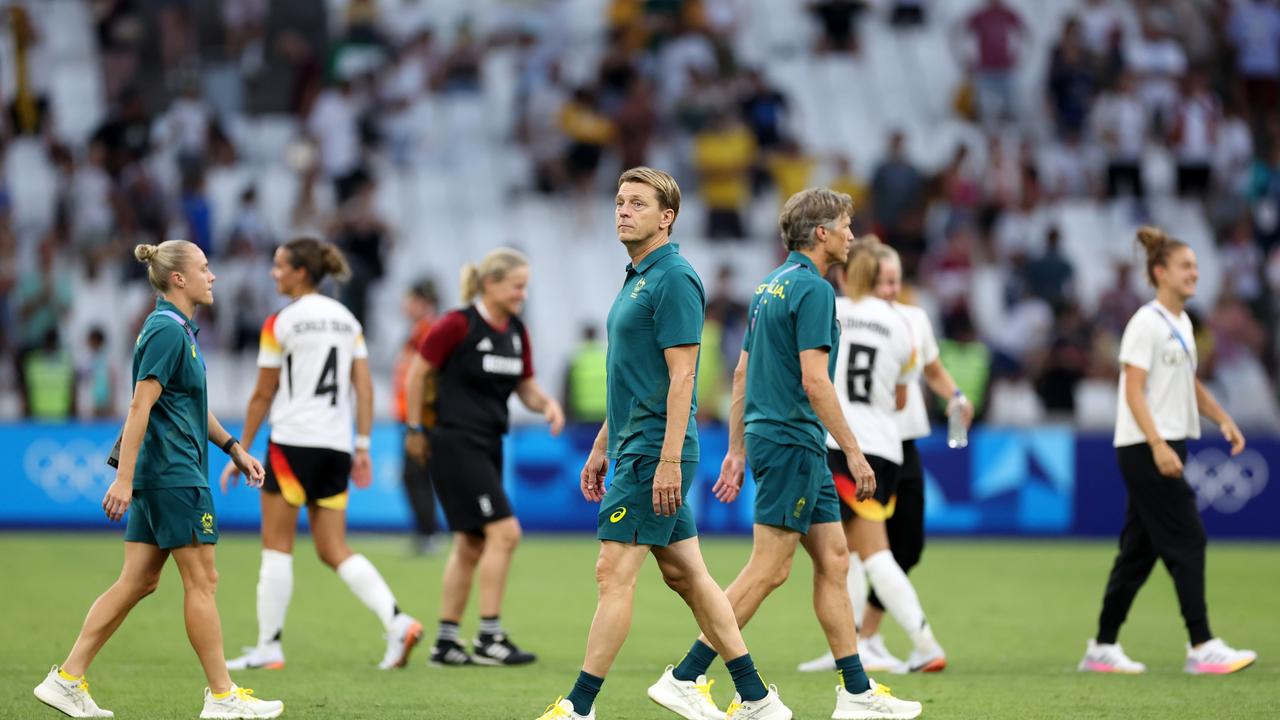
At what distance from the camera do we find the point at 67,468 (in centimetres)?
1752

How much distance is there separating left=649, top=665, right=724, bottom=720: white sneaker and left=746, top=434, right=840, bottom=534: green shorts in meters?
0.81

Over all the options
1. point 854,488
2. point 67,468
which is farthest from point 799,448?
point 67,468

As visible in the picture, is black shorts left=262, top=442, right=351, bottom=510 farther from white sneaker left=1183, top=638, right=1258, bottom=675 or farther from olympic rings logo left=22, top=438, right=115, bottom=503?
olympic rings logo left=22, top=438, right=115, bottom=503

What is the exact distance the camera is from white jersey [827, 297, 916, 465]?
30.8 feet

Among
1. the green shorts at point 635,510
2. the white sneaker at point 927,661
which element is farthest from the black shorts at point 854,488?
the green shorts at point 635,510

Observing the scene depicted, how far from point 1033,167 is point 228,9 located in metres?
12.9

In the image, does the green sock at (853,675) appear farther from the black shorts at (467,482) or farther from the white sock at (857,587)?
the black shorts at (467,482)

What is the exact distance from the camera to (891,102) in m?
26.3

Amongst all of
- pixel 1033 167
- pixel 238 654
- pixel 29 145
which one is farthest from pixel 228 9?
pixel 238 654

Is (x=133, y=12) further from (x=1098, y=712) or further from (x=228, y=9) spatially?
(x=1098, y=712)

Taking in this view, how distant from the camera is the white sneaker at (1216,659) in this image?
9.11 meters

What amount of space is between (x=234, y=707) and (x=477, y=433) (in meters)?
2.80

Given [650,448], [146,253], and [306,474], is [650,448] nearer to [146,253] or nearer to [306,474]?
[146,253]

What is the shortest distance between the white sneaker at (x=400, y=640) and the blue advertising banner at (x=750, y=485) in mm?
7791
